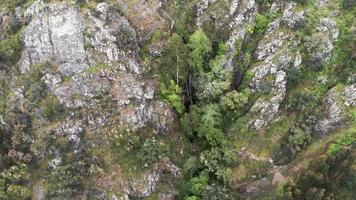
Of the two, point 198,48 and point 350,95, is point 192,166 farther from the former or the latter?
point 350,95

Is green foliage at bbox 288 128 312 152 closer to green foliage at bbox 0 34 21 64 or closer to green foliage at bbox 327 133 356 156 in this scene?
green foliage at bbox 327 133 356 156

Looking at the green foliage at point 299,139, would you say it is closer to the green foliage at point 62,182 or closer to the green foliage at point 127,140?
the green foliage at point 127,140

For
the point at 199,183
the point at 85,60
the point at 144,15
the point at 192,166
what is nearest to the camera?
the point at 199,183

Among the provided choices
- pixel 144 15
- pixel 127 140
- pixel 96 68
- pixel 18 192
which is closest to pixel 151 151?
pixel 127 140

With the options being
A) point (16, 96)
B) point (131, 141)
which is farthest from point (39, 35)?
point (131, 141)

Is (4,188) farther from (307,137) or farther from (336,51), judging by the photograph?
(336,51)

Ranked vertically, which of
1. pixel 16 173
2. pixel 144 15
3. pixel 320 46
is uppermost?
pixel 320 46

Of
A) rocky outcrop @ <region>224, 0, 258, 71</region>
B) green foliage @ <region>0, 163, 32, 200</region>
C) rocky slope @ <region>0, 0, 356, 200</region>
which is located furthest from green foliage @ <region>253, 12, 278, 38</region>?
green foliage @ <region>0, 163, 32, 200</region>

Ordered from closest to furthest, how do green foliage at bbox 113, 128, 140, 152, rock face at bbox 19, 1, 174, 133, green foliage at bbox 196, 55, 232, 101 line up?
green foliage at bbox 113, 128, 140, 152 < rock face at bbox 19, 1, 174, 133 < green foliage at bbox 196, 55, 232, 101
